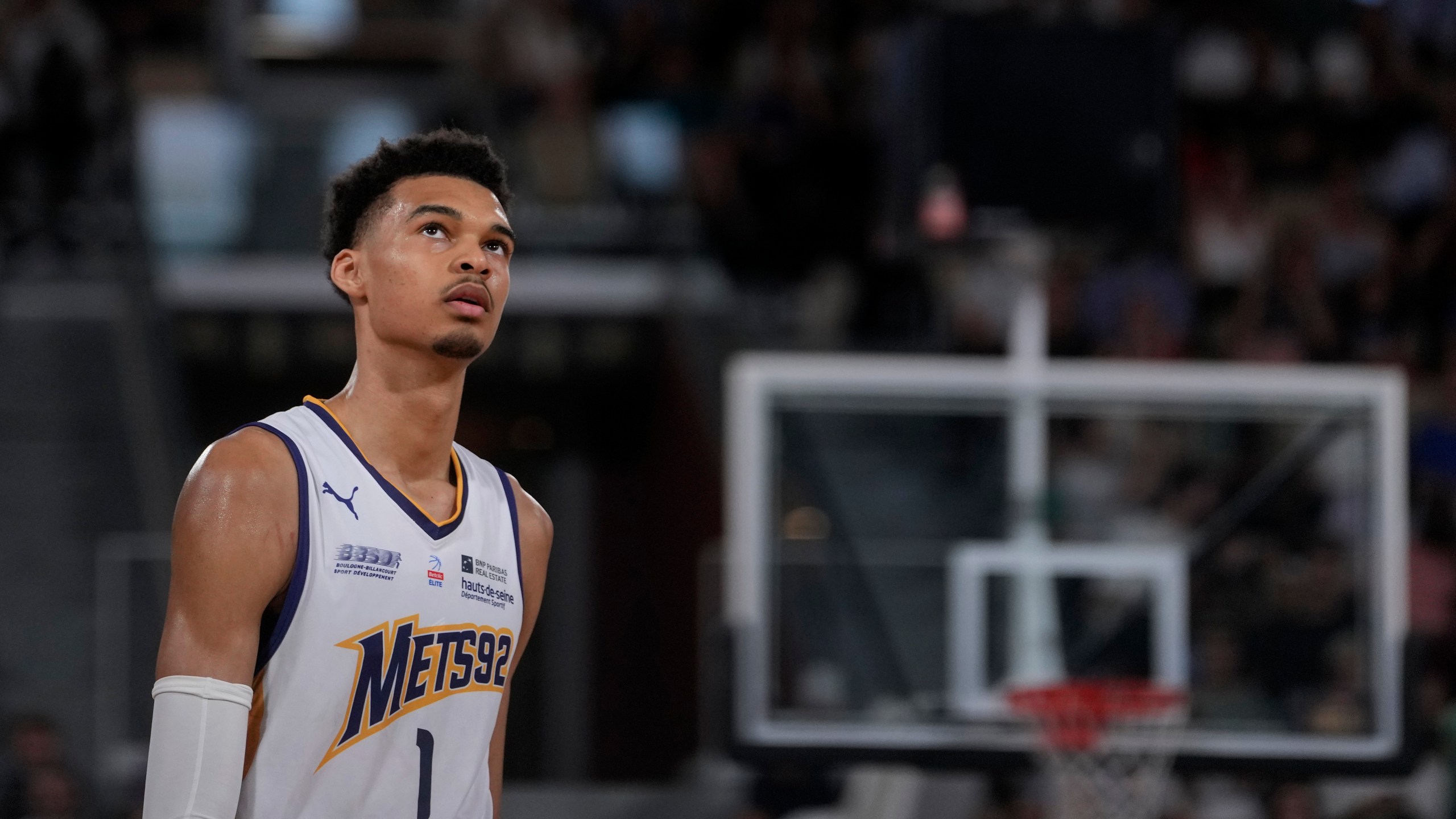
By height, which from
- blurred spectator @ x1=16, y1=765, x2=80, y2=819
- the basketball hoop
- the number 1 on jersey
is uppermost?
the number 1 on jersey

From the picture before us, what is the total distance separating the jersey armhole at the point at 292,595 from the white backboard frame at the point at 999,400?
4.31 meters

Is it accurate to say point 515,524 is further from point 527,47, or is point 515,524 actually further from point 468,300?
point 527,47

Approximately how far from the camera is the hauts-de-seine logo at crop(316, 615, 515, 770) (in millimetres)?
2791

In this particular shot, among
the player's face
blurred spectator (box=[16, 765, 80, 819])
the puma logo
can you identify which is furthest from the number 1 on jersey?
blurred spectator (box=[16, 765, 80, 819])

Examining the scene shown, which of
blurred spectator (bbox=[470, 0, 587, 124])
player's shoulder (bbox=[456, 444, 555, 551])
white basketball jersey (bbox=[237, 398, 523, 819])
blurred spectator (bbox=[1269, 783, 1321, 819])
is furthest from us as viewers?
blurred spectator (bbox=[470, 0, 587, 124])

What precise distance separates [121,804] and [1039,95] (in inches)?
189

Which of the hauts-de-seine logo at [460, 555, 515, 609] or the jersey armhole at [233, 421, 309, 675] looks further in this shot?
the hauts-de-seine logo at [460, 555, 515, 609]

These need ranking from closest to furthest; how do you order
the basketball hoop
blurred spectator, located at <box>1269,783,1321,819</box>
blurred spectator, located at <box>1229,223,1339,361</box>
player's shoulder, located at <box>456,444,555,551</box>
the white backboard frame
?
player's shoulder, located at <box>456,444,555,551</box>, the basketball hoop, the white backboard frame, blurred spectator, located at <box>1269,783,1321,819</box>, blurred spectator, located at <box>1229,223,1339,361</box>

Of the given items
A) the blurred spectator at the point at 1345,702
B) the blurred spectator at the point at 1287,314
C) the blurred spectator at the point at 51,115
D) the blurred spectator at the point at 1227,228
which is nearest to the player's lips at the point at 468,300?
the blurred spectator at the point at 1345,702

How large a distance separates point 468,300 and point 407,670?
1.86 ft

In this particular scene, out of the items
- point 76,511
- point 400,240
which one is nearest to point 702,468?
point 76,511

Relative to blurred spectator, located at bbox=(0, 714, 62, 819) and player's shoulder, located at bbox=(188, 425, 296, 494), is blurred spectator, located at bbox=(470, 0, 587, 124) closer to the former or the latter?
blurred spectator, located at bbox=(0, 714, 62, 819)

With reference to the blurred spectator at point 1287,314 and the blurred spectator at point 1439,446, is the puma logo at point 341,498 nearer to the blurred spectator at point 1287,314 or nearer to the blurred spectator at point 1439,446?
the blurred spectator at point 1287,314

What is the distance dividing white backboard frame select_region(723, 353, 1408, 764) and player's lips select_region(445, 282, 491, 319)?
421cm
